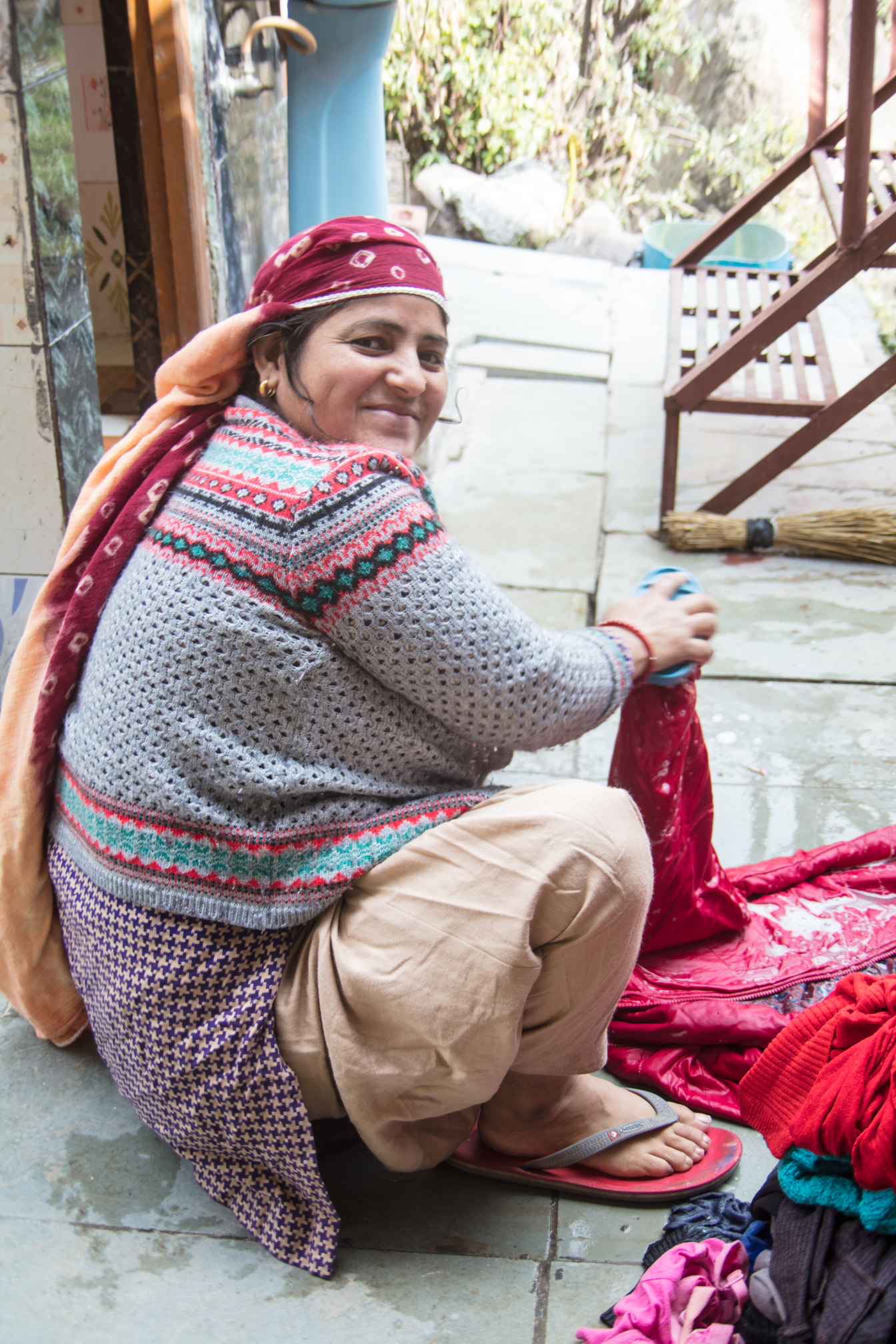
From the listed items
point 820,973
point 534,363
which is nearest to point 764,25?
point 534,363

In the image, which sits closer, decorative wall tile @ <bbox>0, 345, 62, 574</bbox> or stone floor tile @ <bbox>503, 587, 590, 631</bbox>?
decorative wall tile @ <bbox>0, 345, 62, 574</bbox>

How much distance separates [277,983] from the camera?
148 centimetres

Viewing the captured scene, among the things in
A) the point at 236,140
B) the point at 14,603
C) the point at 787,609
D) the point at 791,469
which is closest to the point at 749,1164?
the point at 14,603

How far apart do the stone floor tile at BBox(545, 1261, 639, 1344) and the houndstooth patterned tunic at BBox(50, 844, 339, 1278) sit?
0.30 meters

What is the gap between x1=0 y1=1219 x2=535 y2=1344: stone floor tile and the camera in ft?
4.60

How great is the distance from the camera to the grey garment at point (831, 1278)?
1.14 meters

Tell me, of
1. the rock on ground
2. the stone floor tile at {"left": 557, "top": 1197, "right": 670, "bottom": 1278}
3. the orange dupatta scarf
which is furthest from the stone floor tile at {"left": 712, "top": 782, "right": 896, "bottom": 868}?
the rock on ground

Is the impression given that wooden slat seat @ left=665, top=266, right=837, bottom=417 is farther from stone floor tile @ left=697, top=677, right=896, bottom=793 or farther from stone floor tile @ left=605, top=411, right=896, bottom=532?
stone floor tile @ left=697, top=677, right=896, bottom=793

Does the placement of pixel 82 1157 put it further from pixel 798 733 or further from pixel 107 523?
pixel 798 733

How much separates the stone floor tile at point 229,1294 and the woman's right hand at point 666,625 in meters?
0.90

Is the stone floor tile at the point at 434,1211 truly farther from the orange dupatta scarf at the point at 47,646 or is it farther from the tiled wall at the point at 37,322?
the tiled wall at the point at 37,322

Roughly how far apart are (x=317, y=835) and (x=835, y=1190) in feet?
2.50

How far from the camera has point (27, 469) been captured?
2592 mm

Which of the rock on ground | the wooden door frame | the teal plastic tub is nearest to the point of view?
the wooden door frame
